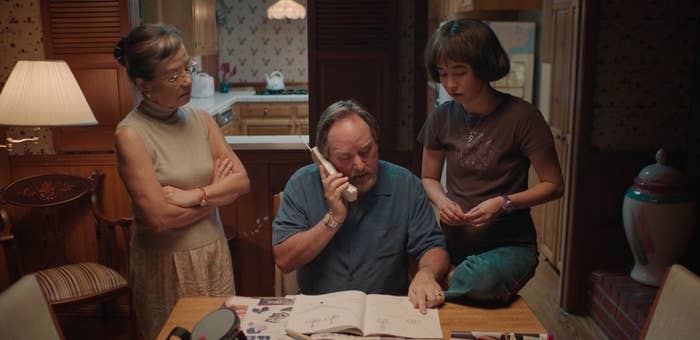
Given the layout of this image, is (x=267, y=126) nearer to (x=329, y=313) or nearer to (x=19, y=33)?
(x=19, y=33)

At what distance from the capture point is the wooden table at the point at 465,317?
1562mm

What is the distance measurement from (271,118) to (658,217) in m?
4.59

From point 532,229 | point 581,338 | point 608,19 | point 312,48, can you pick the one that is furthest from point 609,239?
point 312,48

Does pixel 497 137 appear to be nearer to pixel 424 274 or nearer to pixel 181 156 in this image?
pixel 424 274

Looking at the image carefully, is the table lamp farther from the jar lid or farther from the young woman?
the jar lid

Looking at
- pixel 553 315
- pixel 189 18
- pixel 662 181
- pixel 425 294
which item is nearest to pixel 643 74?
pixel 662 181

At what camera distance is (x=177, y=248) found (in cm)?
212

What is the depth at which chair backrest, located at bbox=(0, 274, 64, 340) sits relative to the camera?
1.29 meters

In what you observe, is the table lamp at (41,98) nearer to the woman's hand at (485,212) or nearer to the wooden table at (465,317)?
the wooden table at (465,317)

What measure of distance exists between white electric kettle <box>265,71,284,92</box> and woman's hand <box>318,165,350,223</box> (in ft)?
18.6

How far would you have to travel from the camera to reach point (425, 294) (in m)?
1.65

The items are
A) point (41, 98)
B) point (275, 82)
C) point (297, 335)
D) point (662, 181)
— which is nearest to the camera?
point (297, 335)

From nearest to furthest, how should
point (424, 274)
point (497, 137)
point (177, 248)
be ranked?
point (424, 274) → point (497, 137) → point (177, 248)

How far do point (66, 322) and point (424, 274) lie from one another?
2.29 metres
